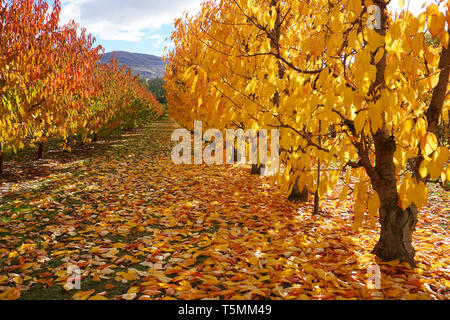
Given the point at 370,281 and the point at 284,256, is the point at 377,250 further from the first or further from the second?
the point at 284,256

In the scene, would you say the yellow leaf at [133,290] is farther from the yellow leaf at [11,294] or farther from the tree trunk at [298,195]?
the tree trunk at [298,195]

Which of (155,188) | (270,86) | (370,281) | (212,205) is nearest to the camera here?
(370,281)

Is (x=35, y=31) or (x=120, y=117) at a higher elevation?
(x=35, y=31)

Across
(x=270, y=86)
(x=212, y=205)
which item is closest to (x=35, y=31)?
(x=212, y=205)

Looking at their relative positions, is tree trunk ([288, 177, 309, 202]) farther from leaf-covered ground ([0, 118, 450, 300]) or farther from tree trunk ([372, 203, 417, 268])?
tree trunk ([372, 203, 417, 268])

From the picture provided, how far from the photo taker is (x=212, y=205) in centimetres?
492

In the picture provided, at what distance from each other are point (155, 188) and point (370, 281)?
14.6ft

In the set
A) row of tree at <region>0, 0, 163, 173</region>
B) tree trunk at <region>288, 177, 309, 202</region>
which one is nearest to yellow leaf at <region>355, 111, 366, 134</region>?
tree trunk at <region>288, 177, 309, 202</region>

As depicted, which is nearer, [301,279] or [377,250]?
[301,279]

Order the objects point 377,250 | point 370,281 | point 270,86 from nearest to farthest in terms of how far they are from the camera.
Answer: point 370,281 < point 270,86 < point 377,250

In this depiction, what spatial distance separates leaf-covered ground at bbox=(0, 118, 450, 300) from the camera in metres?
2.41

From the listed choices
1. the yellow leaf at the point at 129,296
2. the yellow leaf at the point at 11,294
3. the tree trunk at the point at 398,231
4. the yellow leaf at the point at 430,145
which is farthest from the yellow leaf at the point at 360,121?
the yellow leaf at the point at 11,294

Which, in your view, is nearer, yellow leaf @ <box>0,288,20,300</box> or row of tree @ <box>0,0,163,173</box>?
yellow leaf @ <box>0,288,20,300</box>

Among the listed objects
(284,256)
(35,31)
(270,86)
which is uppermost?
(35,31)
